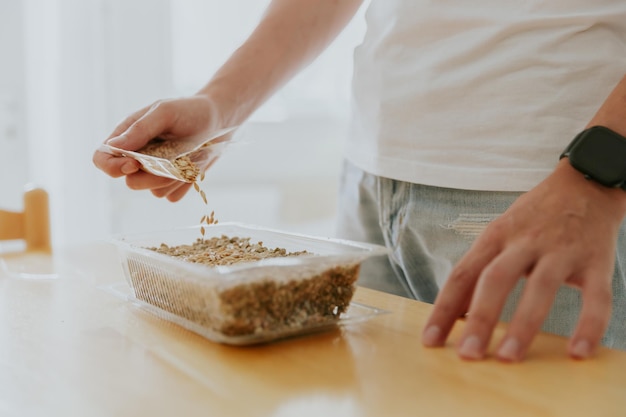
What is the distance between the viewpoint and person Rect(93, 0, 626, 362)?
73 centimetres

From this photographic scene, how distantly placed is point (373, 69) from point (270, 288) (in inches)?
18.7

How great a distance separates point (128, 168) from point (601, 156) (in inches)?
22.2

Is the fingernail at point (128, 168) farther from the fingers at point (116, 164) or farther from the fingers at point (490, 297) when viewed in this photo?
the fingers at point (490, 297)

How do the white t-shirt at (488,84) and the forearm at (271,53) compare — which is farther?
the forearm at (271,53)

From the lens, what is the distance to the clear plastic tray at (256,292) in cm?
69

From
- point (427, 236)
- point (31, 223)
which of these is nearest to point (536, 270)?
point (427, 236)

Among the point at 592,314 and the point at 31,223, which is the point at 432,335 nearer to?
the point at 592,314

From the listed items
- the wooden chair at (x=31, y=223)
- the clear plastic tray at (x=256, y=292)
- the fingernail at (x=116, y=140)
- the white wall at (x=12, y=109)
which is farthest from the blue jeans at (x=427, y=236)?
the white wall at (x=12, y=109)

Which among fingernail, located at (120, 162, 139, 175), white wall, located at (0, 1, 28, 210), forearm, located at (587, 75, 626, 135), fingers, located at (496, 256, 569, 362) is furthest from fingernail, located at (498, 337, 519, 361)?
white wall, located at (0, 1, 28, 210)

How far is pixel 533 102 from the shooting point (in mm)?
929

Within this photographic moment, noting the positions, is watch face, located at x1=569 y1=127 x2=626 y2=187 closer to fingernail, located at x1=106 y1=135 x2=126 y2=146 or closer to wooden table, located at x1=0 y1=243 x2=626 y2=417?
wooden table, located at x1=0 y1=243 x2=626 y2=417

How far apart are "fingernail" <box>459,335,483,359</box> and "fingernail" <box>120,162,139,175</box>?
1.65 ft

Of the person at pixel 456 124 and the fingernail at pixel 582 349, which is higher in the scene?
the person at pixel 456 124

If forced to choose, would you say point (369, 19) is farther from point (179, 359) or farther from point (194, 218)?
point (194, 218)
